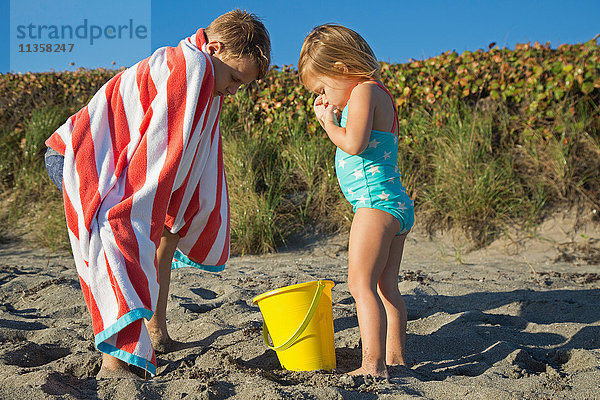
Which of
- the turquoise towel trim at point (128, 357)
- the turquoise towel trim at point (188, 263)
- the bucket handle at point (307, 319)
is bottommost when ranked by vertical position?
the turquoise towel trim at point (128, 357)

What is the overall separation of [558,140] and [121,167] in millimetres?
5012

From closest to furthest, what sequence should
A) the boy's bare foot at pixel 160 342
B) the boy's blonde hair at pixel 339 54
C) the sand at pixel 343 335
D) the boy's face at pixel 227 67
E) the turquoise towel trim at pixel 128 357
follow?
1. the sand at pixel 343 335
2. the turquoise towel trim at pixel 128 357
3. the boy's blonde hair at pixel 339 54
4. the boy's face at pixel 227 67
5. the boy's bare foot at pixel 160 342

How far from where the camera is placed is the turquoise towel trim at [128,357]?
82.9 inches

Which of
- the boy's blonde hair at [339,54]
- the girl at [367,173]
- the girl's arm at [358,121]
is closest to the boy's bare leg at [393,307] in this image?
the girl at [367,173]

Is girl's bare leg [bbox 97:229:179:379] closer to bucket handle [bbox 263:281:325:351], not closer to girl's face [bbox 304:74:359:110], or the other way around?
bucket handle [bbox 263:281:325:351]

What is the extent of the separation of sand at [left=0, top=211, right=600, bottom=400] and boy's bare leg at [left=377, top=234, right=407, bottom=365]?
0.33 ft

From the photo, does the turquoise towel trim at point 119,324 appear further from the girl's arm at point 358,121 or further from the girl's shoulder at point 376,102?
the girl's shoulder at point 376,102

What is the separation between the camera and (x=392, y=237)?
228 centimetres

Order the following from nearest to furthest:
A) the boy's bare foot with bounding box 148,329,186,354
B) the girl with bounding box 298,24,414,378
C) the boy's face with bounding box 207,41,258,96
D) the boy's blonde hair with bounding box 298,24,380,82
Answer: the girl with bounding box 298,24,414,378 < the boy's blonde hair with bounding box 298,24,380,82 < the boy's face with bounding box 207,41,258,96 < the boy's bare foot with bounding box 148,329,186,354

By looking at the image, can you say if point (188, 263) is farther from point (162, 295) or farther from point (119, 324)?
→ point (119, 324)

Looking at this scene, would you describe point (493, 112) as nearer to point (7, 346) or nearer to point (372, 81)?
point (372, 81)

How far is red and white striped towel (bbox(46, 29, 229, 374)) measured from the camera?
215cm

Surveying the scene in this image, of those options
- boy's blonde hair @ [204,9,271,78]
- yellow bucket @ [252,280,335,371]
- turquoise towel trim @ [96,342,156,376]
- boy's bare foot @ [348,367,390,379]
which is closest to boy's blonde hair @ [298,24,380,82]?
boy's blonde hair @ [204,9,271,78]

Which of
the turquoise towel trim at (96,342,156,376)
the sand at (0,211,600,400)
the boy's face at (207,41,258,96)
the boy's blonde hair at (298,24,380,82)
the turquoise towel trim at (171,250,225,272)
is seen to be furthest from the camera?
the turquoise towel trim at (171,250,225,272)
